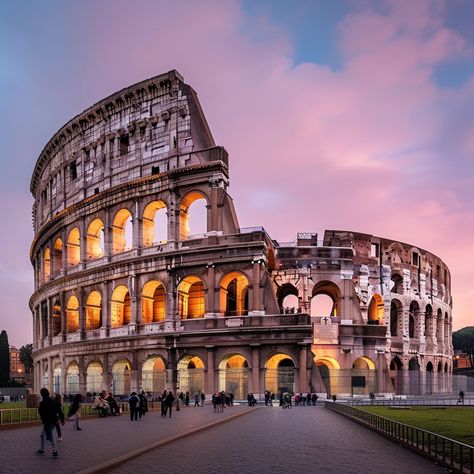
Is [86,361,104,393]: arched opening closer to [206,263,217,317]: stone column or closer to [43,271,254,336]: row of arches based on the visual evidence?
[43,271,254,336]: row of arches

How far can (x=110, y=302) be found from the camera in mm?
50094

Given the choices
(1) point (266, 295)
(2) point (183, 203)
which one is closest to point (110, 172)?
(2) point (183, 203)

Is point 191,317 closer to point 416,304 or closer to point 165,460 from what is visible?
point 416,304

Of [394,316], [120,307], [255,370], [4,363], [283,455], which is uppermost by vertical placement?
[120,307]

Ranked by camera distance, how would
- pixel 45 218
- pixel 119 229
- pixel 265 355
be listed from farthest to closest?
pixel 45 218, pixel 119 229, pixel 265 355

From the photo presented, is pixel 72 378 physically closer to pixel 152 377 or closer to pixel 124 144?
pixel 152 377

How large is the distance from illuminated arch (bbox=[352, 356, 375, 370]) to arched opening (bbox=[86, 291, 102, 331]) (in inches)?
807

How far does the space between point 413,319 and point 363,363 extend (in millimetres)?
14438

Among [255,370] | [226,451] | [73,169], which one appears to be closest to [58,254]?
[73,169]

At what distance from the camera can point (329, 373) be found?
154ft

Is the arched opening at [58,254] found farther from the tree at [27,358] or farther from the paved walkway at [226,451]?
the tree at [27,358]

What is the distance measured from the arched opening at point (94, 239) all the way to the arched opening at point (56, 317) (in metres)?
6.68

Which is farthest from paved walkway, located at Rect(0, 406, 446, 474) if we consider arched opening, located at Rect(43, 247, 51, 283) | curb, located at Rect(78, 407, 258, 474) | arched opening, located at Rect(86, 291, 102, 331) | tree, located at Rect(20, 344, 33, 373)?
tree, located at Rect(20, 344, 33, 373)

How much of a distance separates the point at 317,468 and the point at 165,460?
10.5ft
